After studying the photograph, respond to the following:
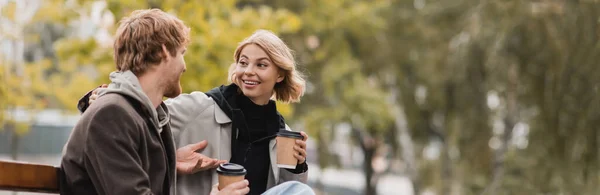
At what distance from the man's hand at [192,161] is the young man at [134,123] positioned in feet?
0.86

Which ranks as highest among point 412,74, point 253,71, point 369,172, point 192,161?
point 412,74

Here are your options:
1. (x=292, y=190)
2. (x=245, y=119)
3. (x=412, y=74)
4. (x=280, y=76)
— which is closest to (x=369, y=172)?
(x=412, y=74)

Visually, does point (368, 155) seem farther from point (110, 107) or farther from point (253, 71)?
point (110, 107)

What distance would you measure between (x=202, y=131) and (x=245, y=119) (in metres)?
0.17

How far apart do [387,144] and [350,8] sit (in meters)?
5.40

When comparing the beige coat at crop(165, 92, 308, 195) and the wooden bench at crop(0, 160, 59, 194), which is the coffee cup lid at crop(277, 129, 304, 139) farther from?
the wooden bench at crop(0, 160, 59, 194)

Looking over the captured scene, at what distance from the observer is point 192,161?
3.05 metres

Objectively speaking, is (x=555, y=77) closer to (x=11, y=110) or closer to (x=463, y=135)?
(x=463, y=135)

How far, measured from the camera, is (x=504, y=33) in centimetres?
842

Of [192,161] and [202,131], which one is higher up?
[202,131]

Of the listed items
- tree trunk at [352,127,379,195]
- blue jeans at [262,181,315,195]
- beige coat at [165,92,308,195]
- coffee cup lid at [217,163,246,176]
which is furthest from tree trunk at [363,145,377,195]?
coffee cup lid at [217,163,246,176]

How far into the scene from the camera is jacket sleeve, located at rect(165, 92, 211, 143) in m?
3.20

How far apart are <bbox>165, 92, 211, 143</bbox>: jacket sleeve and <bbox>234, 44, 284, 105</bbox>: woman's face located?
0.15 metres

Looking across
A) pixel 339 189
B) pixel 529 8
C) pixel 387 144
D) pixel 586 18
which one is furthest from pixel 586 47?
pixel 339 189
